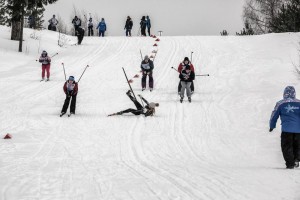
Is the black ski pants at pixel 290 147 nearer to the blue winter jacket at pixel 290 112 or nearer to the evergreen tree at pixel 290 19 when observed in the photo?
the blue winter jacket at pixel 290 112

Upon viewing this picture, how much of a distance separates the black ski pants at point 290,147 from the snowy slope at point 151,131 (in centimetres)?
33

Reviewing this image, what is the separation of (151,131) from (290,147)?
461cm

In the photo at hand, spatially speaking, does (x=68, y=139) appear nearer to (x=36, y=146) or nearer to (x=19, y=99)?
(x=36, y=146)

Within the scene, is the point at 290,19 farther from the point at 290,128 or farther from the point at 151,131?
the point at 290,128

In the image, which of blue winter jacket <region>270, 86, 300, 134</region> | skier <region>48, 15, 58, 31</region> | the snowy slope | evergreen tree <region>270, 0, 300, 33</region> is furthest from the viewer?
skier <region>48, 15, 58, 31</region>

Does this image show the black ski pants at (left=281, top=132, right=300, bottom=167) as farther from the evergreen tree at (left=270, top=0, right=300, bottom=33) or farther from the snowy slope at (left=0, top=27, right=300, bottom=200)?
the evergreen tree at (left=270, top=0, right=300, bottom=33)

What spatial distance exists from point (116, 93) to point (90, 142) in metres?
7.50

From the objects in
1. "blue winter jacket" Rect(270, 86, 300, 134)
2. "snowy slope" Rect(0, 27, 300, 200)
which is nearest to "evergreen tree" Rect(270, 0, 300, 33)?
"snowy slope" Rect(0, 27, 300, 200)

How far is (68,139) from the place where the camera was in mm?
11000

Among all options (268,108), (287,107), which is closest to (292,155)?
(287,107)

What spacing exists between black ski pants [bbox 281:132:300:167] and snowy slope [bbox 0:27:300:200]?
0.33 meters

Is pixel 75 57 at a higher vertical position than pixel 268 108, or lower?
higher

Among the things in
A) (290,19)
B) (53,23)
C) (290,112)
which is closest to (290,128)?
(290,112)

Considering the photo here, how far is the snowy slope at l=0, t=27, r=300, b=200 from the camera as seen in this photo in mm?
6871
